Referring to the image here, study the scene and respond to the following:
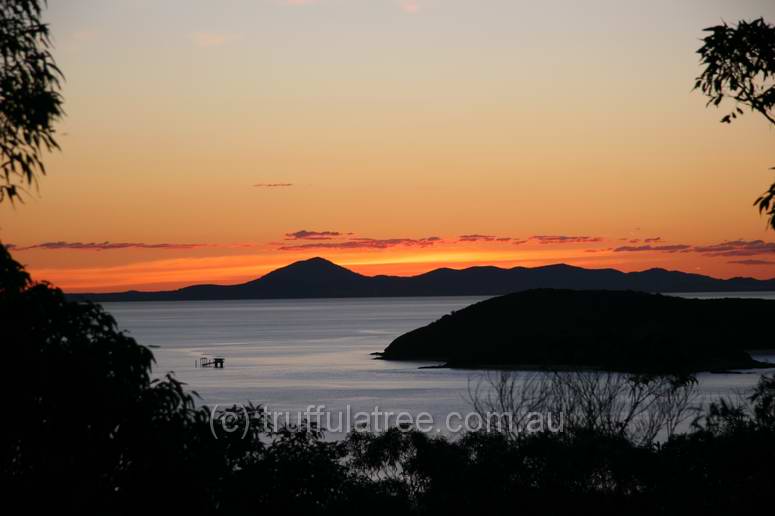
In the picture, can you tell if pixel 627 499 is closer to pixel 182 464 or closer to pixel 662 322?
pixel 182 464

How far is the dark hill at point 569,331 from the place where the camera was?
150 meters

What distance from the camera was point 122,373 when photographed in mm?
16594

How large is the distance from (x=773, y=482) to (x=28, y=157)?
60.5 feet

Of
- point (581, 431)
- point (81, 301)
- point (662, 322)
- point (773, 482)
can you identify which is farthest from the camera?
point (662, 322)

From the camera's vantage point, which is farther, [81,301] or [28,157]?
[81,301]

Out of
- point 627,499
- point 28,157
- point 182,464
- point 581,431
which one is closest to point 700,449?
point 627,499

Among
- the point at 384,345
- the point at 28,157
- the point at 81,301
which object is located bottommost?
the point at 384,345

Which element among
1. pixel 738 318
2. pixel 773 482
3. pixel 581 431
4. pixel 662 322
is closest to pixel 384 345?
pixel 662 322

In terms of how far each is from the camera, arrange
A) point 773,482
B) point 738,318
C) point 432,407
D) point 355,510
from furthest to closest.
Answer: point 738,318, point 432,407, point 355,510, point 773,482

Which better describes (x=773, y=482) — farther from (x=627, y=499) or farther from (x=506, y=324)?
(x=506, y=324)

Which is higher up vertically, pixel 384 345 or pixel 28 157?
pixel 28 157

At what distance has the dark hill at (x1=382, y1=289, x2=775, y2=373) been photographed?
494ft

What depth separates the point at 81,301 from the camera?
17.6m

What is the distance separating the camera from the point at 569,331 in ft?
529
